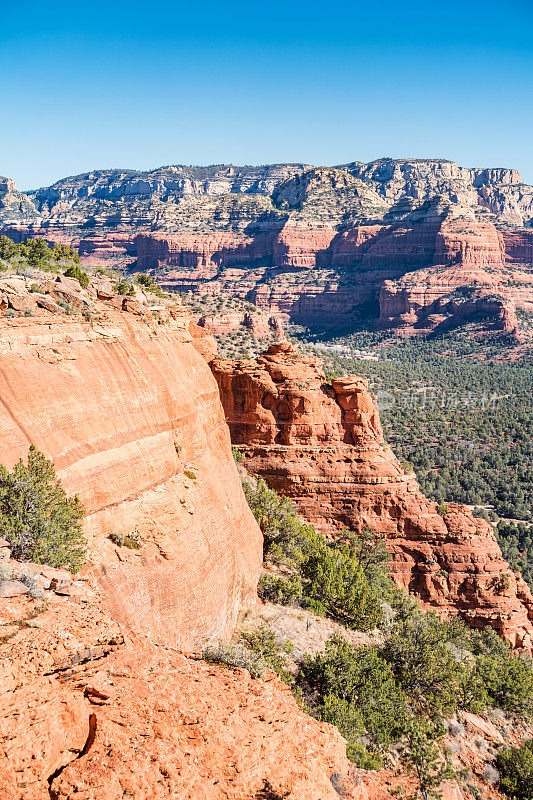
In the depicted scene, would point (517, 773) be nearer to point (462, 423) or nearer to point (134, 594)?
point (134, 594)

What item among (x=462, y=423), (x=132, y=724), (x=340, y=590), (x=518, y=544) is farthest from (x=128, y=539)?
(x=462, y=423)

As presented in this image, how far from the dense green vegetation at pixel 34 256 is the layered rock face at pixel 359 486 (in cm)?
1124

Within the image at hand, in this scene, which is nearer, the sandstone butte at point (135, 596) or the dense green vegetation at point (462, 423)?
the sandstone butte at point (135, 596)

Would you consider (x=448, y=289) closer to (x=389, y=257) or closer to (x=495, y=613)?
(x=389, y=257)

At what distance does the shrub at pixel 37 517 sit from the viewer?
12.2 meters

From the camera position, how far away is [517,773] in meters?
20.7

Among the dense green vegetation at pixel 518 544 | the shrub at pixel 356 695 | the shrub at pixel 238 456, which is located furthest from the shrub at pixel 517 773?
the dense green vegetation at pixel 518 544

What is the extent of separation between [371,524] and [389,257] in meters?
149

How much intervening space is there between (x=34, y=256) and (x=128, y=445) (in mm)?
15091

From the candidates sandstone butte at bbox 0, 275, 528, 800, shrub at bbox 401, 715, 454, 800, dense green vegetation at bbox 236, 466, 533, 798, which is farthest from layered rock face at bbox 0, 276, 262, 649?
shrub at bbox 401, 715, 454, 800

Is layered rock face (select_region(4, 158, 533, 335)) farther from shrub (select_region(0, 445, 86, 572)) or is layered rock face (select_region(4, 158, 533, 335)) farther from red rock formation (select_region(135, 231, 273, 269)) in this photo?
shrub (select_region(0, 445, 86, 572))

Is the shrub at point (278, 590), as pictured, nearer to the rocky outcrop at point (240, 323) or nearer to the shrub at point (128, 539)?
the shrub at point (128, 539)

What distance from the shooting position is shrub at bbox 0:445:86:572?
12219 mm

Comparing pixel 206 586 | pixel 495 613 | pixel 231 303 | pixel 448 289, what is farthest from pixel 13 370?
pixel 448 289
